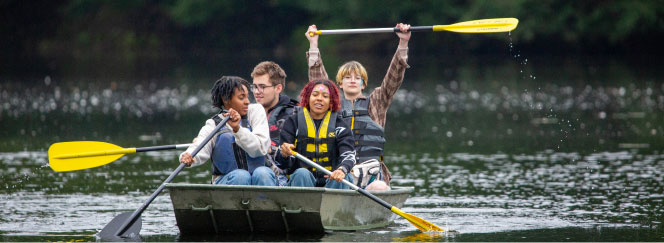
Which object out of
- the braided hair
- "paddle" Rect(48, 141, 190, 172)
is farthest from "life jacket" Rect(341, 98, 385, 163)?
"paddle" Rect(48, 141, 190, 172)

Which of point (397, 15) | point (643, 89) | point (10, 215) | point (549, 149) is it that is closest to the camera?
point (10, 215)

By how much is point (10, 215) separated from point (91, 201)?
1155 millimetres

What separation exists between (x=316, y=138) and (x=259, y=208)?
902 mm

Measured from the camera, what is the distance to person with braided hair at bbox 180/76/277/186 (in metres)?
8.16

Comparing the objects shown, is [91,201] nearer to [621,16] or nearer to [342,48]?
[621,16]

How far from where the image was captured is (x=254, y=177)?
8281mm

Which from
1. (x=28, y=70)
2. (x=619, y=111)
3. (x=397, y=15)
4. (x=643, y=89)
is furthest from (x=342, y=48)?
(x=619, y=111)

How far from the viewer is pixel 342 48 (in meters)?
54.1

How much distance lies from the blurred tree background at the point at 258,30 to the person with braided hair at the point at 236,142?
29949mm

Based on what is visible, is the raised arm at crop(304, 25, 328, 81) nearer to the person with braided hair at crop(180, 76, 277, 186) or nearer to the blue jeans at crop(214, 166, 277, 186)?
the person with braided hair at crop(180, 76, 277, 186)

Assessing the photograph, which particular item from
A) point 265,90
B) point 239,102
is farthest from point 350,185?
point 265,90

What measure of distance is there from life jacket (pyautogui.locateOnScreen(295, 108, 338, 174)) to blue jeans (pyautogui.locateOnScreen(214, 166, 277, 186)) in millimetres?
532

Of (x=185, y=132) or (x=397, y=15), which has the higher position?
(x=397, y=15)

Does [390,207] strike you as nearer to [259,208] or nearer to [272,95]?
[259,208]
